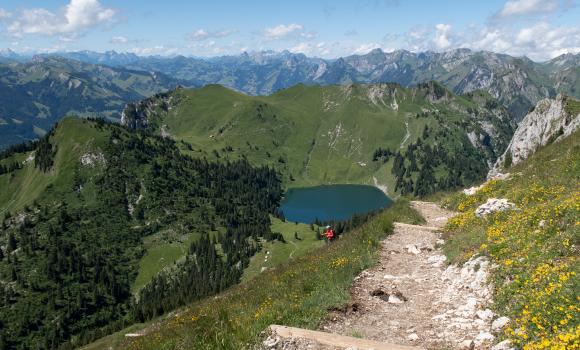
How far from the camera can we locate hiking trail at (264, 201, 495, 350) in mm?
13477

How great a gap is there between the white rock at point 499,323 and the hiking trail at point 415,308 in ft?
0.84

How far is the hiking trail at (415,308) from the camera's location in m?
13.5

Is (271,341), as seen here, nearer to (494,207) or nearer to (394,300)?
(394,300)

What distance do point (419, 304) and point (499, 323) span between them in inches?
161

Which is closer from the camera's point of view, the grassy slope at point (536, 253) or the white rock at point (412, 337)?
the grassy slope at point (536, 253)

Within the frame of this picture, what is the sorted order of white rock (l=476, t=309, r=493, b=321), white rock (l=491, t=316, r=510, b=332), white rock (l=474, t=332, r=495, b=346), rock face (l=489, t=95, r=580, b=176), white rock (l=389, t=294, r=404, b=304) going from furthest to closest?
rock face (l=489, t=95, r=580, b=176) → white rock (l=389, t=294, r=404, b=304) → white rock (l=476, t=309, r=493, b=321) → white rock (l=491, t=316, r=510, b=332) → white rock (l=474, t=332, r=495, b=346)

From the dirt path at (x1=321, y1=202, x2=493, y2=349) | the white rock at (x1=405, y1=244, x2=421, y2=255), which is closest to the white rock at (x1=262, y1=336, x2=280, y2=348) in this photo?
the dirt path at (x1=321, y1=202, x2=493, y2=349)

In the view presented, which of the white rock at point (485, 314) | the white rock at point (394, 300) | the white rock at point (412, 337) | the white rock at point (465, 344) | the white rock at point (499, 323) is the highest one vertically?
the white rock at point (499, 323)

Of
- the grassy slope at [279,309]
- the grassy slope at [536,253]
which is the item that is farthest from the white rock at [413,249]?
the grassy slope at [279,309]

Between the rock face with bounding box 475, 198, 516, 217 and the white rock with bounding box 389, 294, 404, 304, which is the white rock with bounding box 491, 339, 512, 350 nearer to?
the white rock with bounding box 389, 294, 404, 304

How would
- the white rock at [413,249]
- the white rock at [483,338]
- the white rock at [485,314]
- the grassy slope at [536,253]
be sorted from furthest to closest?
the white rock at [413,249] < the white rock at [485,314] < the white rock at [483,338] < the grassy slope at [536,253]

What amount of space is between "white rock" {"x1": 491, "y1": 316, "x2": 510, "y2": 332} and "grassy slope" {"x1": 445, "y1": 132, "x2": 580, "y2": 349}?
22 cm

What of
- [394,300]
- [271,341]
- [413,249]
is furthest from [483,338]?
[413,249]

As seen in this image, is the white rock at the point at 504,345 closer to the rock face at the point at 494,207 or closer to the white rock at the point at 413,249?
the white rock at the point at 413,249
